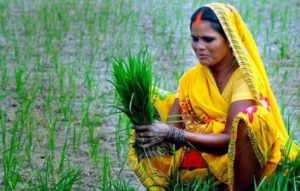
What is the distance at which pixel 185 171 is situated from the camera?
3236 mm

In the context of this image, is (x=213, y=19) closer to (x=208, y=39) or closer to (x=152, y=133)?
(x=208, y=39)

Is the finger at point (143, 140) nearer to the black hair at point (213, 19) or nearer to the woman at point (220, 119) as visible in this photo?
the woman at point (220, 119)

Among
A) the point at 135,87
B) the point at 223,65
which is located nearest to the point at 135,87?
the point at 135,87

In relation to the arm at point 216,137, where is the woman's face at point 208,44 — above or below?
above

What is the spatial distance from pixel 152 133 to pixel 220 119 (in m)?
0.38

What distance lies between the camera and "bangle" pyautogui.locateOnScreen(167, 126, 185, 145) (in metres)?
3.00

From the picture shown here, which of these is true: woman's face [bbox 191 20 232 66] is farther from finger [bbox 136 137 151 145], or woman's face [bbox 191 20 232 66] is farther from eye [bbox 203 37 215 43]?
→ finger [bbox 136 137 151 145]

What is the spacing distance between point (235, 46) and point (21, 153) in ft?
5.08

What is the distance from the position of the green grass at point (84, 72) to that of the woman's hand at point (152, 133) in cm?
9

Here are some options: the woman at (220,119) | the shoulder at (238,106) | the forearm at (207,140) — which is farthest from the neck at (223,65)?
the forearm at (207,140)

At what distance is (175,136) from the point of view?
9.88 feet

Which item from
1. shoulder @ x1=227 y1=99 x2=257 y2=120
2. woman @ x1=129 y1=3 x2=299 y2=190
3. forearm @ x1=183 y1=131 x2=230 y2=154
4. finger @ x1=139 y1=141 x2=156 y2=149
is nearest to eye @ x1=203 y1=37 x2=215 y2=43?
woman @ x1=129 y1=3 x2=299 y2=190

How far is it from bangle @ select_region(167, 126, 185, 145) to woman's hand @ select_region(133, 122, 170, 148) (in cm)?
2

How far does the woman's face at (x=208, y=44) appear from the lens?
314 centimetres
